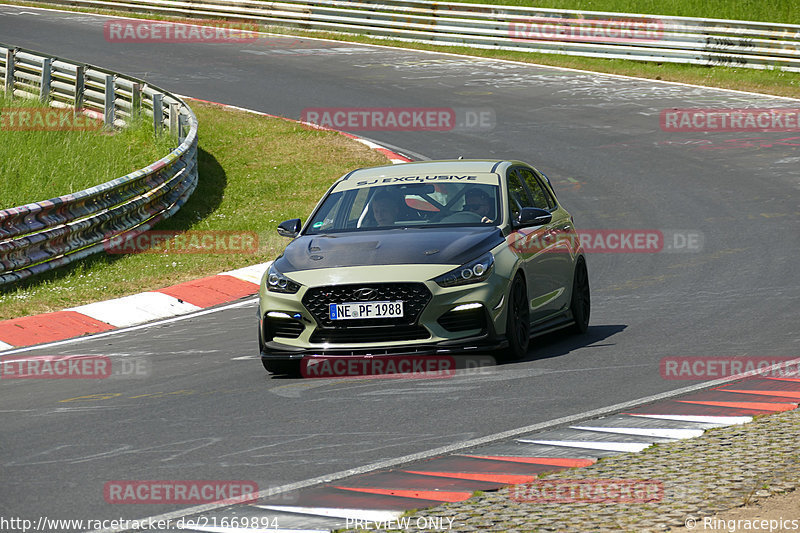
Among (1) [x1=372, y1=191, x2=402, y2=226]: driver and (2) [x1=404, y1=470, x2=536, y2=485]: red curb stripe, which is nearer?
(2) [x1=404, y1=470, x2=536, y2=485]: red curb stripe

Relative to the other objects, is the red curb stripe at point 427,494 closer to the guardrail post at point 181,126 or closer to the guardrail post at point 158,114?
the guardrail post at point 181,126

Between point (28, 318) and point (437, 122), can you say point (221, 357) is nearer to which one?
point (28, 318)

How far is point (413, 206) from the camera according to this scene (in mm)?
10539

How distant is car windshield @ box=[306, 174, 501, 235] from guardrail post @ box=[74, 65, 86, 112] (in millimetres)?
15517

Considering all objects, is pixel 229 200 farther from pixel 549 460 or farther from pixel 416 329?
pixel 549 460

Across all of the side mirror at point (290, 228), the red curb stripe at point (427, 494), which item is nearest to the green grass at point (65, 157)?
the side mirror at point (290, 228)

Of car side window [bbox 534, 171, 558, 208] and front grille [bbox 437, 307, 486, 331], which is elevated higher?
car side window [bbox 534, 171, 558, 208]

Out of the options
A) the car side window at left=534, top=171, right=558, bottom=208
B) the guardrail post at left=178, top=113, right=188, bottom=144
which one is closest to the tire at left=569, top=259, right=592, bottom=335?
the car side window at left=534, top=171, right=558, bottom=208

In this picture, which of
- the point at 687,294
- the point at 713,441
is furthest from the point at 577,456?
the point at 687,294

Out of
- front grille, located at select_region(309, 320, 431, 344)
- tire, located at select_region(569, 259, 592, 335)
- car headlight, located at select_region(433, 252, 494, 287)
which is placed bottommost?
tire, located at select_region(569, 259, 592, 335)

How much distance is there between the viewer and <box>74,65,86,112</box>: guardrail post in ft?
82.1

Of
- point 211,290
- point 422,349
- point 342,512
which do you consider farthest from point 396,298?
point 211,290

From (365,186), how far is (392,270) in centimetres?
174

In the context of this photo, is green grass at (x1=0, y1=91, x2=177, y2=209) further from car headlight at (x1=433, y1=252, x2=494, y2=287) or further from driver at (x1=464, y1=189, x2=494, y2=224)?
car headlight at (x1=433, y1=252, x2=494, y2=287)
